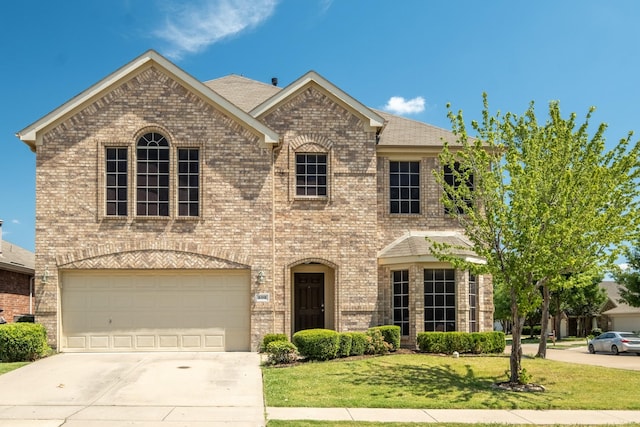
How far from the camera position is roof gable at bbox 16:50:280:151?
19.3 meters

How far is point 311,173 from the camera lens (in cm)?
2083

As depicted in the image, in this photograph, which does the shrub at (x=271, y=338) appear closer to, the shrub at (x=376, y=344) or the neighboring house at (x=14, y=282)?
the shrub at (x=376, y=344)

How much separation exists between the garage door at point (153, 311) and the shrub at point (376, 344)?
3760 mm

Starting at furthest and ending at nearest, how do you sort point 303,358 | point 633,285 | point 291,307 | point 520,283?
point 633,285
point 291,307
point 303,358
point 520,283

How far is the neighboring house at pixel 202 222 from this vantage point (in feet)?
62.9

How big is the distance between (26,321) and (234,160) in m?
8.18

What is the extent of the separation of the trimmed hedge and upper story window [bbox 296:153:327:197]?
560 cm

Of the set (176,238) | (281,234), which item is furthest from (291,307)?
(176,238)

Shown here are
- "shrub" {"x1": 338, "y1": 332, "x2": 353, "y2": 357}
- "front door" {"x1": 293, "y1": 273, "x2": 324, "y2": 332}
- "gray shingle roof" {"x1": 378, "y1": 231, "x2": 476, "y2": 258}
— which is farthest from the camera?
"front door" {"x1": 293, "y1": 273, "x2": 324, "y2": 332}

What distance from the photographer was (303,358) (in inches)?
701

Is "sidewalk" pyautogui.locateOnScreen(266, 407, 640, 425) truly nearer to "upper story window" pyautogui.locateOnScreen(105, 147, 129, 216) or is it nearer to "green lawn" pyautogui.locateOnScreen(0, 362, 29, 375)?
"green lawn" pyautogui.locateOnScreen(0, 362, 29, 375)

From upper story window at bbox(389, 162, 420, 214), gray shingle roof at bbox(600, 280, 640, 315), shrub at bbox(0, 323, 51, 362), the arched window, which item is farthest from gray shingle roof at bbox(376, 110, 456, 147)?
gray shingle roof at bbox(600, 280, 640, 315)

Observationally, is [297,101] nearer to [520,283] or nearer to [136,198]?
[136,198]

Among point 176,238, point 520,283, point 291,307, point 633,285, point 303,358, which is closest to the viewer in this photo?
point 520,283
